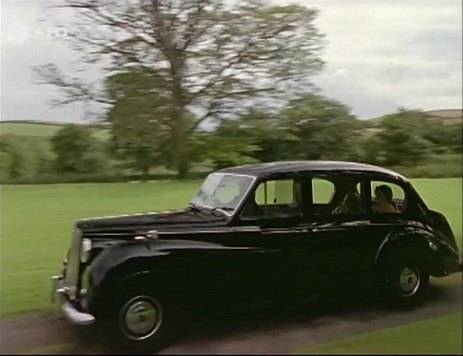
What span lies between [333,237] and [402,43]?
83 centimetres

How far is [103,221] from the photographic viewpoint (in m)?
2.89

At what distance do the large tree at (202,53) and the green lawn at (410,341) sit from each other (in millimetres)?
1052

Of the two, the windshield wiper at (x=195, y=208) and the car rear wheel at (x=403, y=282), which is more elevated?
the windshield wiper at (x=195, y=208)

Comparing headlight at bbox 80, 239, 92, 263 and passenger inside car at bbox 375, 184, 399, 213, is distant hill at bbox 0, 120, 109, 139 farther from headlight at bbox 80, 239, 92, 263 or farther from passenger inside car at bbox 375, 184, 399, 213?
passenger inside car at bbox 375, 184, 399, 213

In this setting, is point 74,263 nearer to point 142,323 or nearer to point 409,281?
point 142,323

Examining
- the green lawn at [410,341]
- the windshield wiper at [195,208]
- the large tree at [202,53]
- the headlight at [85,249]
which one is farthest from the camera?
the large tree at [202,53]

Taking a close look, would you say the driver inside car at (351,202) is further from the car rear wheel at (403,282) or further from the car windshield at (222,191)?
the car windshield at (222,191)

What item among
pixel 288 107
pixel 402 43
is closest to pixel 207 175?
pixel 288 107

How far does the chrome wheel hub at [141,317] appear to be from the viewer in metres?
2.65

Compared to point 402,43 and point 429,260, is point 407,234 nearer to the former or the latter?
point 429,260

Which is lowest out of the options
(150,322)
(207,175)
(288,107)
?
(150,322)

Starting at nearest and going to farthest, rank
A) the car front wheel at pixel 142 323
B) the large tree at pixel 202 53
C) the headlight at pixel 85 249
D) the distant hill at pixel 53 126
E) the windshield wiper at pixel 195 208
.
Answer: the car front wheel at pixel 142 323, the headlight at pixel 85 249, the distant hill at pixel 53 126, the windshield wiper at pixel 195 208, the large tree at pixel 202 53

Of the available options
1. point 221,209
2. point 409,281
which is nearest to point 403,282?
point 409,281

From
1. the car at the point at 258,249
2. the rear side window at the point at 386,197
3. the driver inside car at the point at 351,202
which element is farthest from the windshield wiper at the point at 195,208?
the rear side window at the point at 386,197
